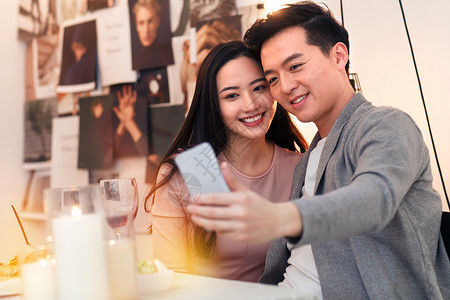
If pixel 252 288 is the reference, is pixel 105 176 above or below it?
above

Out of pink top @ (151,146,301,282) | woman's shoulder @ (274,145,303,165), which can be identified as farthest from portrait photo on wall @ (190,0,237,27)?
pink top @ (151,146,301,282)

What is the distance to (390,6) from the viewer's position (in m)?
1.51

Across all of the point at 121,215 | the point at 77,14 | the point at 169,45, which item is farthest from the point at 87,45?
the point at 121,215

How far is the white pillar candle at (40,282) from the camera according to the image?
29.5 inches

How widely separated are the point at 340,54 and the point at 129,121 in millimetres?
1110

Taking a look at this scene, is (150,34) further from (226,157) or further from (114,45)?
(226,157)

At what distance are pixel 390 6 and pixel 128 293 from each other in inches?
46.5

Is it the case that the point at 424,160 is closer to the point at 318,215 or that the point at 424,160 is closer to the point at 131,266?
the point at 318,215

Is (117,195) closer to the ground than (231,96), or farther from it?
closer to the ground

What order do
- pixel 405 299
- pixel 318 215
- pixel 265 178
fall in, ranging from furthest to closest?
pixel 265 178, pixel 405 299, pixel 318 215

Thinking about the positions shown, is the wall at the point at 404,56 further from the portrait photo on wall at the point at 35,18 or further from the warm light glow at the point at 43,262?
the portrait photo on wall at the point at 35,18

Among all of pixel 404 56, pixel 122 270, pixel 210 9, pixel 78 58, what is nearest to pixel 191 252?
pixel 122 270

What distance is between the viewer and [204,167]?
27.0 inches

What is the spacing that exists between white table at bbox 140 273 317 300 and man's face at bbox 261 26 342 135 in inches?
21.5
